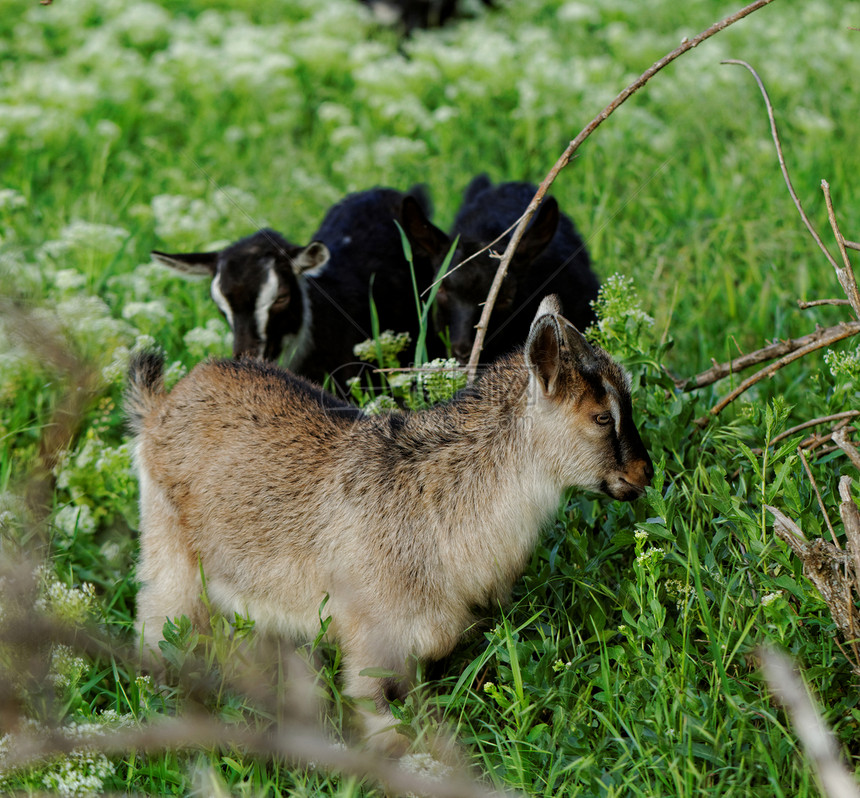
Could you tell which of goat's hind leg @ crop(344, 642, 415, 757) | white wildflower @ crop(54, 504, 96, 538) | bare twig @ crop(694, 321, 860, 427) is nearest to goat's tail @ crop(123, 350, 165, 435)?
white wildflower @ crop(54, 504, 96, 538)

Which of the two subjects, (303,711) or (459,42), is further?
(459,42)

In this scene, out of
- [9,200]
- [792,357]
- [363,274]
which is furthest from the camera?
[363,274]

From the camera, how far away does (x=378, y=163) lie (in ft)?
24.7

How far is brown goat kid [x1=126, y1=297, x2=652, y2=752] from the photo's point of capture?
11.4 feet

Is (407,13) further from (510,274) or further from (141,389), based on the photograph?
(141,389)

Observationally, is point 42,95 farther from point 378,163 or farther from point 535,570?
point 535,570

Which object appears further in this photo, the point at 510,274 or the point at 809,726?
the point at 510,274

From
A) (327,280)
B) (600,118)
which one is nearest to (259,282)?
(327,280)

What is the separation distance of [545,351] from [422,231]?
2.31 m

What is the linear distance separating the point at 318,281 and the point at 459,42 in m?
4.92

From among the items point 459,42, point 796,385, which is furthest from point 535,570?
point 459,42

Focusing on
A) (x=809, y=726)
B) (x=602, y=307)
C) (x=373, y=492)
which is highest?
(x=809, y=726)

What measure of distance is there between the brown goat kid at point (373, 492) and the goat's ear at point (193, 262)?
5.00 feet

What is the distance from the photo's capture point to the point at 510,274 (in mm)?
5371
